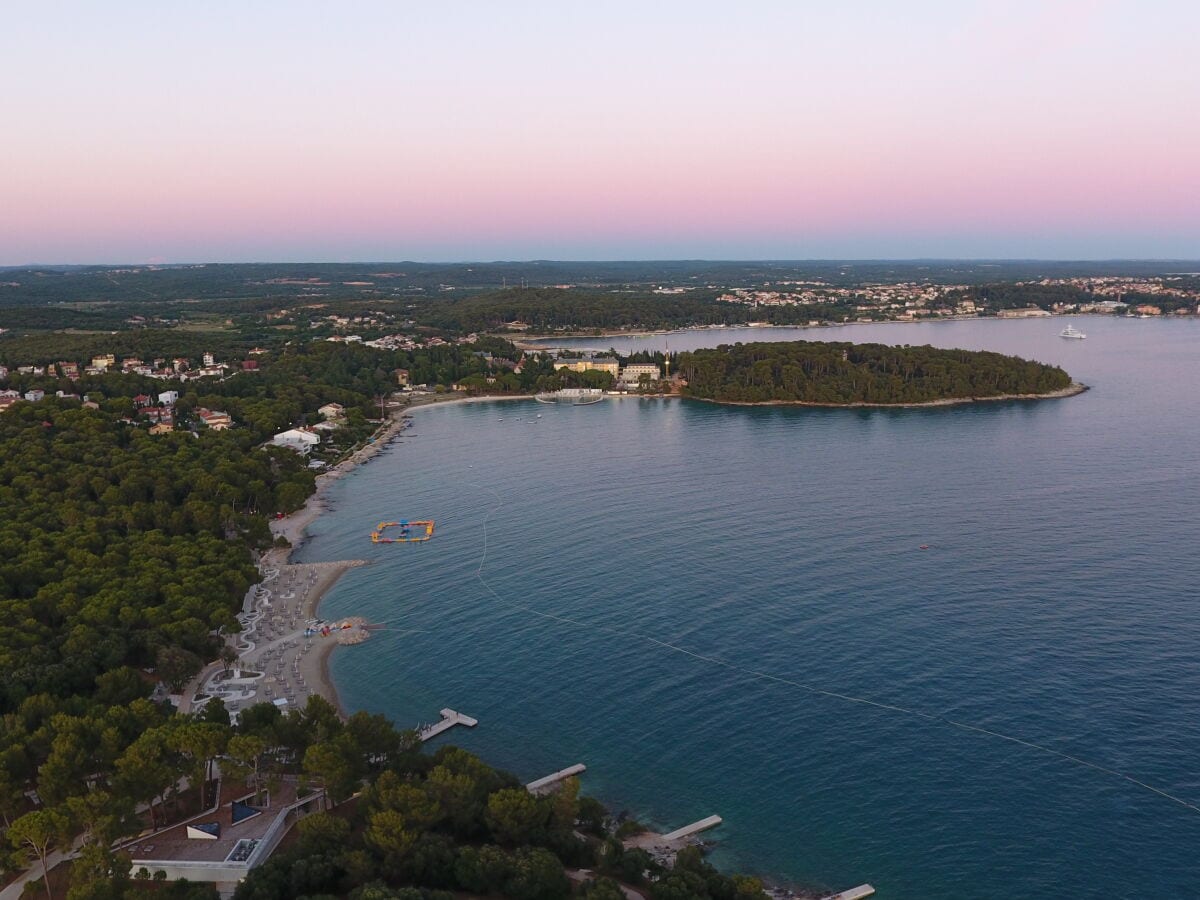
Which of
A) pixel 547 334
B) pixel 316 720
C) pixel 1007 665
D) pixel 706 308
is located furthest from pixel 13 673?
pixel 706 308

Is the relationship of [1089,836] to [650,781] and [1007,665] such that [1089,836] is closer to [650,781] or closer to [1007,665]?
[1007,665]

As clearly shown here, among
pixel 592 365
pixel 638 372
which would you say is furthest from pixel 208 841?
pixel 592 365

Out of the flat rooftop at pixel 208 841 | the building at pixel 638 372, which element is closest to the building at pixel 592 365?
the building at pixel 638 372

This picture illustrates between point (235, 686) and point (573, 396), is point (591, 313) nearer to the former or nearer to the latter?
point (573, 396)

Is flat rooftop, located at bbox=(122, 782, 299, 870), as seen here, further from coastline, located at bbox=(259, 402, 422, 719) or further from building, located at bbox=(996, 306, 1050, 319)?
building, located at bbox=(996, 306, 1050, 319)

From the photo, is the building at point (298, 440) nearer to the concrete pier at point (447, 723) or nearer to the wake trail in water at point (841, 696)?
the wake trail in water at point (841, 696)
